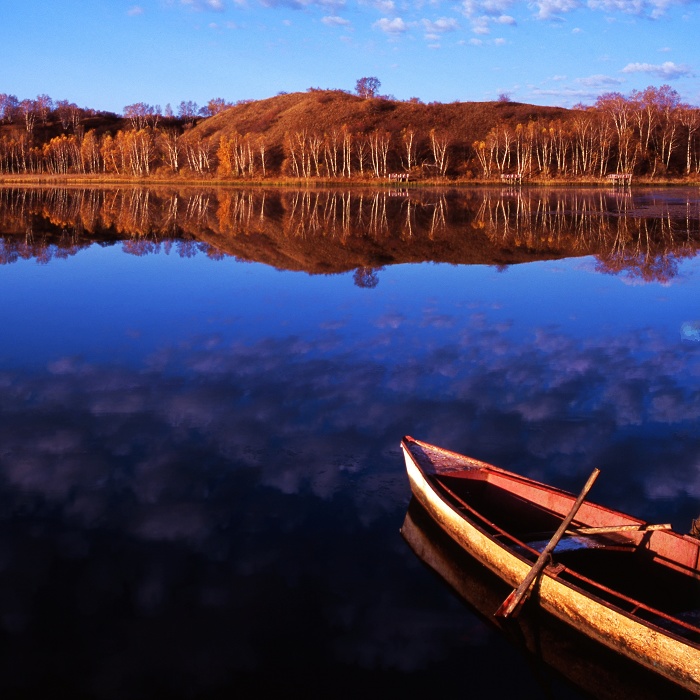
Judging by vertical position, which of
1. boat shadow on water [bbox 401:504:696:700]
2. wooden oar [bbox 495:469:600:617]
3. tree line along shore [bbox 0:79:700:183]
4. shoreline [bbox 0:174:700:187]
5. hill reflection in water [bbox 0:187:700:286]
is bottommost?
boat shadow on water [bbox 401:504:696:700]

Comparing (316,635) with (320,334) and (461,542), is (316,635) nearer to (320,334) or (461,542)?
(461,542)

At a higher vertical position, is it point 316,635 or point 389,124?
point 389,124

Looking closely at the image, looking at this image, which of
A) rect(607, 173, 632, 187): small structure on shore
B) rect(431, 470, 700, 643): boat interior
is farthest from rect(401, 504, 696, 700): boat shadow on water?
rect(607, 173, 632, 187): small structure on shore

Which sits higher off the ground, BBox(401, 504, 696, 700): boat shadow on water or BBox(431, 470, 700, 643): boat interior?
BBox(431, 470, 700, 643): boat interior

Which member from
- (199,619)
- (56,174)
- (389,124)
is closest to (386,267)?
(199,619)

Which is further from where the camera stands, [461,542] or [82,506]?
[82,506]

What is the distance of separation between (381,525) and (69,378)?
8846 mm

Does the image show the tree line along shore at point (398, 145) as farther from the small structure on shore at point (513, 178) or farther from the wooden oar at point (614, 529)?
the wooden oar at point (614, 529)

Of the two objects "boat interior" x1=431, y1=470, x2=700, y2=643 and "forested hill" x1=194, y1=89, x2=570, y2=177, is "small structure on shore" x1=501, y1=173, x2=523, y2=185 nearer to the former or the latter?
"forested hill" x1=194, y1=89, x2=570, y2=177

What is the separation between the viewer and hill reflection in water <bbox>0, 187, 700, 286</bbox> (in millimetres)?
33500

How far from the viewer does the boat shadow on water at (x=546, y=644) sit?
7170 millimetres

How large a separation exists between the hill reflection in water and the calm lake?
3414mm

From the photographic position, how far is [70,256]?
115 ft

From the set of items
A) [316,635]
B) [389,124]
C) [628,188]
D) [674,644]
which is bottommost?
[316,635]
